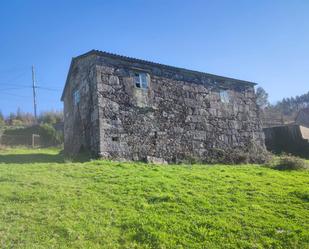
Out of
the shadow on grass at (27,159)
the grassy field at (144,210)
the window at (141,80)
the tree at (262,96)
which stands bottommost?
the grassy field at (144,210)

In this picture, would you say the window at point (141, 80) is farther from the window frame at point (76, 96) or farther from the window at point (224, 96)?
the window at point (224, 96)

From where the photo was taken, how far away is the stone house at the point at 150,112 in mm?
14711

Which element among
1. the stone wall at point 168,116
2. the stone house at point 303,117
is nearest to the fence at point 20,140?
the stone wall at point 168,116

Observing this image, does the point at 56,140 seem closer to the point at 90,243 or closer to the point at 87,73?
the point at 87,73

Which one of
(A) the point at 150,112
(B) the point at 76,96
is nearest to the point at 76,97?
(B) the point at 76,96

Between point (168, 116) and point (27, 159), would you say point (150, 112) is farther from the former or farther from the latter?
point (27, 159)

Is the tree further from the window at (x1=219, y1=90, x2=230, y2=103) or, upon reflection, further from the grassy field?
the grassy field

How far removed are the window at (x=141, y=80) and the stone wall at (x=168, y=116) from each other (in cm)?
25

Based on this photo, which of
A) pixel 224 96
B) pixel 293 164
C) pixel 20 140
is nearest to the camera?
pixel 293 164

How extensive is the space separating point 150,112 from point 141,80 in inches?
65.8

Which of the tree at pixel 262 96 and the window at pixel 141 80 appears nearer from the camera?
the window at pixel 141 80

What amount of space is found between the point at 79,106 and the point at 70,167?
5.51m

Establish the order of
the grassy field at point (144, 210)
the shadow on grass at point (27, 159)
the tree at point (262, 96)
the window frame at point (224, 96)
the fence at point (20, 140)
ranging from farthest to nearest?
the tree at point (262, 96)
the fence at point (20, 140)
the window frame at point (224, 96)
the shadow on grass at point (27, 159)
the grassy field at point (144, 210)

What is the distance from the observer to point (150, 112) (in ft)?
52.0
